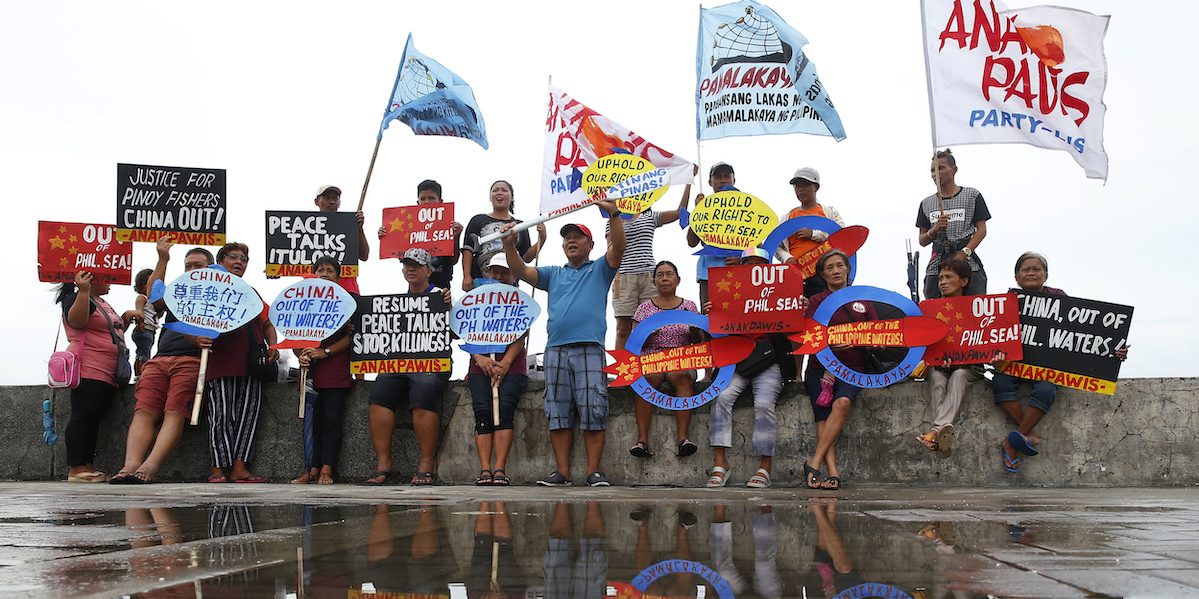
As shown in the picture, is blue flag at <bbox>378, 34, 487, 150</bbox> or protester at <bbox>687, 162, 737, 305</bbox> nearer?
protester at <bbox>687, 162, 737, 305</bbox>

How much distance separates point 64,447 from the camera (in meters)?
9.42

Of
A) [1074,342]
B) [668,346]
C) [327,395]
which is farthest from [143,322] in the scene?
[1074,342]

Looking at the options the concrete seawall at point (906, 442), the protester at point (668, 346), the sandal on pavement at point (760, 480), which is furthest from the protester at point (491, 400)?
the sandal on pavement at point (760, 480)

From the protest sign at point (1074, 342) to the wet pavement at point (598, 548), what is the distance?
228 cm

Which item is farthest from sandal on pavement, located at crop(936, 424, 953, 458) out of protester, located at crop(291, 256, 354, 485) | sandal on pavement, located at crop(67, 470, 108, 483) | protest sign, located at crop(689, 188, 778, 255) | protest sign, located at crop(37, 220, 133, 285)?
protest sign, located at crop(37, 220, 133, 285)

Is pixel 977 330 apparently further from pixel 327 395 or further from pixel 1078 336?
pixel 327 395

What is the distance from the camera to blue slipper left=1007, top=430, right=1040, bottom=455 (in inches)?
297

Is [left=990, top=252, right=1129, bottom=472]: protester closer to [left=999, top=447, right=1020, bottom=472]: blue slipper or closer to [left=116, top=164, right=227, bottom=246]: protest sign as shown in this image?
[left=999, top=447, right=1020, bottom=472]: blue slipper

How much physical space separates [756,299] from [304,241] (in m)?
4.35

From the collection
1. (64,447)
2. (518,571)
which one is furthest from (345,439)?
(518,571)

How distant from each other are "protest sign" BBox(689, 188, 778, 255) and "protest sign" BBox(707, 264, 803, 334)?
74 cm

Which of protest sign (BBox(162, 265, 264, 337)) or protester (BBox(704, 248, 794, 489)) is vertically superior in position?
protest sign (BBox(162, 265, 264, 337))

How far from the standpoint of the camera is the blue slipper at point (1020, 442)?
7531 millimetres

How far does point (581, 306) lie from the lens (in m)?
7.94
